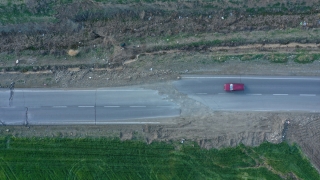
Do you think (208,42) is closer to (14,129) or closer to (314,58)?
(314,58)

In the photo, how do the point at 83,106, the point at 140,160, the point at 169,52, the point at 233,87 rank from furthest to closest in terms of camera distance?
the point at 169,52 → the point at 83,106 → the point at 140,160 → the point at 233,87

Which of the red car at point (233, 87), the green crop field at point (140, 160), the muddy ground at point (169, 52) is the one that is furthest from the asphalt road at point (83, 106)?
the red car at point (233, 87)

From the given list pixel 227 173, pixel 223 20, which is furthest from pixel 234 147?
pixel 223 20

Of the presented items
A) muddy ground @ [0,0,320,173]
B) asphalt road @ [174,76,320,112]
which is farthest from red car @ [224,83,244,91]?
muddy ground @ [0,0,320,173]

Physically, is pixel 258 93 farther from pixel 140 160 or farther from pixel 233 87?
pixel 140 160

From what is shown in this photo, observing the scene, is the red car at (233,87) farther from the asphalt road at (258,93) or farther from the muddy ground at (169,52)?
the muddy ground at (169,52)

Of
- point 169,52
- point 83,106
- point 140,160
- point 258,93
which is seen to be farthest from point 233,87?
point 83,106

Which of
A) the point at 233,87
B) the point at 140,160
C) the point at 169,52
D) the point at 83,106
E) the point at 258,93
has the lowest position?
the point at 140,160
